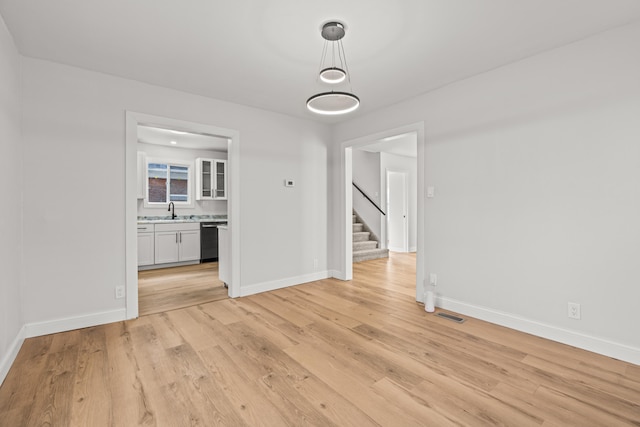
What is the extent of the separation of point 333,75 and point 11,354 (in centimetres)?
326

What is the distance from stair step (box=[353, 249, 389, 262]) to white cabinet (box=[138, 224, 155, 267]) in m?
4.05

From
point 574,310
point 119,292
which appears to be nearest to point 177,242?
point 119,292

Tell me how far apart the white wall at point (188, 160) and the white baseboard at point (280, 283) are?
3.56 m

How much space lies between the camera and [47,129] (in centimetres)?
279

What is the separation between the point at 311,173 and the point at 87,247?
9.84ft

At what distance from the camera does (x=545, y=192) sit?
2.67 metres

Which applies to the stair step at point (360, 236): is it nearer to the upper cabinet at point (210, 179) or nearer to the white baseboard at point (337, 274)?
the white baseboard at point (337, 274)

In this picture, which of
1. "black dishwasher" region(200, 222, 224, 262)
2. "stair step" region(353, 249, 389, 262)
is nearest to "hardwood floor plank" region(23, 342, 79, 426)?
"black dishwasher" region(200, 222, 224, 262)

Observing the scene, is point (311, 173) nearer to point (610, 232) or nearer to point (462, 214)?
point (462, 214)

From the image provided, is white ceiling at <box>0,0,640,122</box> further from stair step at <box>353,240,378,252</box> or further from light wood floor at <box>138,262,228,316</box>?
stair step at <box>353,240,378,252</box>

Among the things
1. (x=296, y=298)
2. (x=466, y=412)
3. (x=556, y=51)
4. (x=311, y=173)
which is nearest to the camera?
(x=466, y=412)

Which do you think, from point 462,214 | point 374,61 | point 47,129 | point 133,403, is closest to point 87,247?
point 47,129

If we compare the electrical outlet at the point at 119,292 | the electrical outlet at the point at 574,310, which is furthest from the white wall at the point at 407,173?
the electrical outlet at the point at 119,292

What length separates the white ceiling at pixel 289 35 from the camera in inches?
82.4
